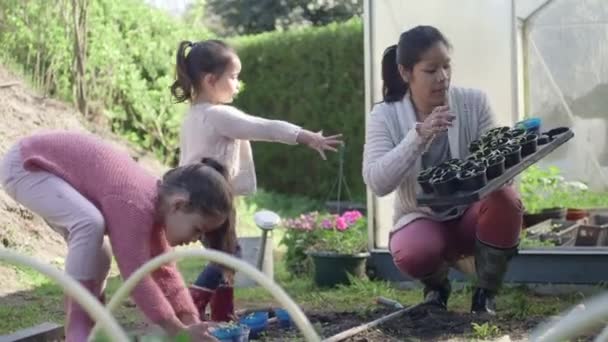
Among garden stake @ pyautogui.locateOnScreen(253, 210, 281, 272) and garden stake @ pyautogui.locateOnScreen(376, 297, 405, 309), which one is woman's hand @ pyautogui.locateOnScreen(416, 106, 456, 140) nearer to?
garden stake @ pyautogui.locateOnScreen(376, 297, 405, 309)

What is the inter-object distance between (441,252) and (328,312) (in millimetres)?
699

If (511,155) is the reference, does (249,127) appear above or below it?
above

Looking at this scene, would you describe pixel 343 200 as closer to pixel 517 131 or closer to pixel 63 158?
pixel 517 131

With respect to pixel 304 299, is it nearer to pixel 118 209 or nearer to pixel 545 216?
pixel 545 216

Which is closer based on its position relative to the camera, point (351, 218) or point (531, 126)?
point (531, 126)

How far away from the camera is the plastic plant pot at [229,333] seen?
389 centimetres

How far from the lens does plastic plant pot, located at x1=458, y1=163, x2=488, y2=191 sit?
4.25 metres

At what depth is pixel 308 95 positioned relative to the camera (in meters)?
12.9

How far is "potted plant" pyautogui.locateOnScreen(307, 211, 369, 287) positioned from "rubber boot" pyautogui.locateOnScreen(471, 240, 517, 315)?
1492mm

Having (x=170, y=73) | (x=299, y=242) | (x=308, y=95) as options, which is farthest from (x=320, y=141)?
(x=308, y=95)

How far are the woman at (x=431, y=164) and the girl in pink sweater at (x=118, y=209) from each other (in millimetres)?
1007

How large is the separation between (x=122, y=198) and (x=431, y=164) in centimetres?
185

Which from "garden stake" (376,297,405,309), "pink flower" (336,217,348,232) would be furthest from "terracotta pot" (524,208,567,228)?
"garden stake" (376,297,405,309)

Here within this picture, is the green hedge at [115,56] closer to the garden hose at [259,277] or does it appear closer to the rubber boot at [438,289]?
the rubber boot at [438,289]
